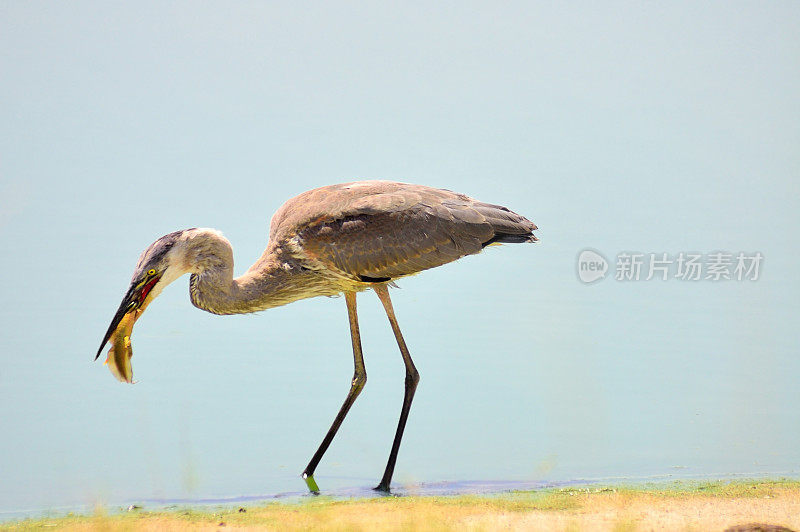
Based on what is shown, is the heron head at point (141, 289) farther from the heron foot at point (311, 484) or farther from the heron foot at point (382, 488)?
the heron foot at point (382, 488)

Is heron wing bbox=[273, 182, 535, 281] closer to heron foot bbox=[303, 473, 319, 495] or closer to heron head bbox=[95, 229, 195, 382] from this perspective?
heron head bbox=[95, 229, 195, 382]

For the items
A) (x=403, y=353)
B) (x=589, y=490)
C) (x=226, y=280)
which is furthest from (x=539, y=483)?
(x=226, y=280)

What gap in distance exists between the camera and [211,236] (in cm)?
716

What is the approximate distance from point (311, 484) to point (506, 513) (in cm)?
179

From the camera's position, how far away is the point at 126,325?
6.84 meters

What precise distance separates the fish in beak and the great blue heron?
61 millimetres

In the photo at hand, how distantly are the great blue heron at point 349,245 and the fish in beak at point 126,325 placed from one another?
6 centimetres

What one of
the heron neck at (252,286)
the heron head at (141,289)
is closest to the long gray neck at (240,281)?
the heron neck at (252,286)

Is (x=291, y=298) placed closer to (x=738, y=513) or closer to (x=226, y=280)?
(x=226, y=280)

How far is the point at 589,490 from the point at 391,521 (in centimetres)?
169

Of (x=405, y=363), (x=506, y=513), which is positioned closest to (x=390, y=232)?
(x=405, y=363)

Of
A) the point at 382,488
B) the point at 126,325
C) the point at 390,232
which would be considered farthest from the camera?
the point at 390,232

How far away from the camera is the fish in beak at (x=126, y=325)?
265 inches

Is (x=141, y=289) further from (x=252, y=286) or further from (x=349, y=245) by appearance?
(x=349, y=245)
